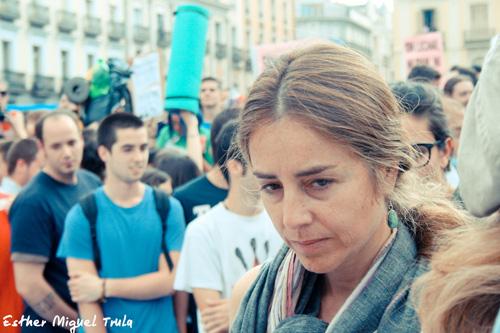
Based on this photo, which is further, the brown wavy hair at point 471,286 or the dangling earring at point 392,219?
the dangling earring at point 392,219

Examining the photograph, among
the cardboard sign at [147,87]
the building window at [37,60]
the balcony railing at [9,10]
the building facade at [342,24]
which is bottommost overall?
the cardboard sign at [147,87]

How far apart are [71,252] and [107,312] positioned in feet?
1.22

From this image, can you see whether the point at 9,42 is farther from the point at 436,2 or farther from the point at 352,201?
the point at 352,201

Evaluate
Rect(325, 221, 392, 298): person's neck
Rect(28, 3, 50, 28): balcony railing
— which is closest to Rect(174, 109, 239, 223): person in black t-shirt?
Rect(325, 221, 392, 298): person's neck

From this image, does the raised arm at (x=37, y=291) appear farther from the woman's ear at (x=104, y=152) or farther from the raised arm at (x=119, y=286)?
the woman's ear at (x=104, y=152)

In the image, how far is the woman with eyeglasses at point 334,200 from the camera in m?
2.01

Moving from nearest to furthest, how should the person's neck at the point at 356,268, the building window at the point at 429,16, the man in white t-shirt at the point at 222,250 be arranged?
the person's neck at the point at 356,268 → the man in white t-shirt at the point at 222,250 → the building window at the point at 429,16

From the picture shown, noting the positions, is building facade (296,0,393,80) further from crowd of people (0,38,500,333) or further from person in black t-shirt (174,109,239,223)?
crowd of people (0,38,500,333)

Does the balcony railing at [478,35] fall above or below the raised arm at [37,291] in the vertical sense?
above

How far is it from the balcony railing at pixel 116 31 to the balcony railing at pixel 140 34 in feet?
4.26

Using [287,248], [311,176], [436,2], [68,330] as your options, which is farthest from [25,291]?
[436,2]

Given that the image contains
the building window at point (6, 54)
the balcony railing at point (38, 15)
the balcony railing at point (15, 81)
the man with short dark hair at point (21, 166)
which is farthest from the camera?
the balcony railing at point (38, 15)

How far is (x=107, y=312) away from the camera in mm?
4695

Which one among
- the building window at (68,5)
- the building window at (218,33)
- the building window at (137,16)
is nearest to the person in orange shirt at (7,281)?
the building window at (68,5)
